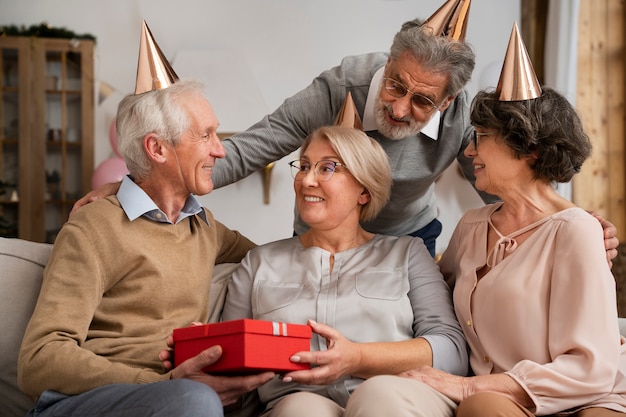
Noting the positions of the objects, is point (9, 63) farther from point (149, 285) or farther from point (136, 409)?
point (136, 409)

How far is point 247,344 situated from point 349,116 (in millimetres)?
979

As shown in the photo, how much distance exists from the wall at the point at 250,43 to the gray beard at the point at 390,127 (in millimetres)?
3322

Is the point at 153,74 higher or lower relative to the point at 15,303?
higher

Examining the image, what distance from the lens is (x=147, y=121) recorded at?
→ 2.21 metres

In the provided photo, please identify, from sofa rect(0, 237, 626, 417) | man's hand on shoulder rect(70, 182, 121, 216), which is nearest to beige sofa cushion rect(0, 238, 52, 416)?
sofa rect(0, 237, 626, 417)

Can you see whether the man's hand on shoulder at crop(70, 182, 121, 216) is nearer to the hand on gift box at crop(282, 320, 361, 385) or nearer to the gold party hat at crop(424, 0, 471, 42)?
the hand on gift box at crop(282, 320, 361, 385)

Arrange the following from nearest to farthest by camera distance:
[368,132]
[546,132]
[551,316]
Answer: [551,316] → [546,132] → [368,132]

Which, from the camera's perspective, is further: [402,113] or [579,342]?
[402,113]

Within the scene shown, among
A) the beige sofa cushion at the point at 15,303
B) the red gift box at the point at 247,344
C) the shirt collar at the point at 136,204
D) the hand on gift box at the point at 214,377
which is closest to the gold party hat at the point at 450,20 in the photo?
the shirt collar at the point at 136,204

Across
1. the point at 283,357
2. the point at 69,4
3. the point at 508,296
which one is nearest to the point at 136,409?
the point at 283,357

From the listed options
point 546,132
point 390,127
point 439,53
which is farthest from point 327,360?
point 439,53

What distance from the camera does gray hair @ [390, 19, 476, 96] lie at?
7.91 ft

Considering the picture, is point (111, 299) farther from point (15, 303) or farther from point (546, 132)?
point (546, 132)

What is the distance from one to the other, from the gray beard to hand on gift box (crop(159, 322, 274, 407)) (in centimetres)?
101
